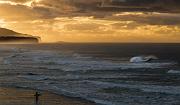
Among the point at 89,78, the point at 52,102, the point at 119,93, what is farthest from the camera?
the point at 89,78

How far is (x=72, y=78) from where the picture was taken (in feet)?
191

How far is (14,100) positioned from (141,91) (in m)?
12.7

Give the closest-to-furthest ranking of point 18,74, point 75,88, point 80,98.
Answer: point 80,98 → point 75,88 → point 18,74

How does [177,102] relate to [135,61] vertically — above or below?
above

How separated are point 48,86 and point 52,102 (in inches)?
439

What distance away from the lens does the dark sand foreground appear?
3765cm

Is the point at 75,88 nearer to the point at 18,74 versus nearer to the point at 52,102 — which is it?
the point at 52,102

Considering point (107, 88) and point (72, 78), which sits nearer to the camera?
point (107, 88)

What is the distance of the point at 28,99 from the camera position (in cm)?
3925

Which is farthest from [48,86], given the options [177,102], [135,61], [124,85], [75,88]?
[135,61]

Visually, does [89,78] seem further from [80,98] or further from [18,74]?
[80,98]

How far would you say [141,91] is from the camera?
149 feet

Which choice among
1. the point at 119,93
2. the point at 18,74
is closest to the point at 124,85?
the point at 119,93

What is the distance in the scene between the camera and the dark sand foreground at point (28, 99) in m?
37.7
